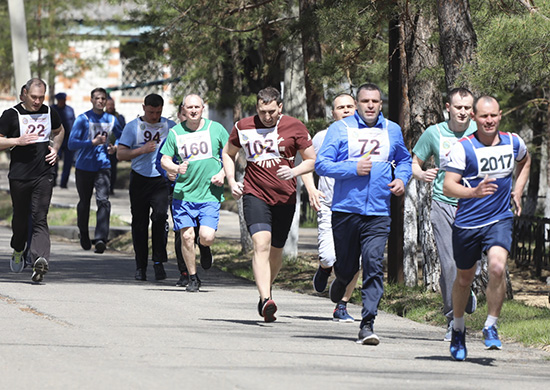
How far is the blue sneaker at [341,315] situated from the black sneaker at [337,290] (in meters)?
0.23

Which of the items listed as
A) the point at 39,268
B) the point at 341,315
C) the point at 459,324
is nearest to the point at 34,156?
the point at 39,268

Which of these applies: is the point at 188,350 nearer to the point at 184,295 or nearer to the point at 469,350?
the point at 469,350

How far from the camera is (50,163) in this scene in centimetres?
1248

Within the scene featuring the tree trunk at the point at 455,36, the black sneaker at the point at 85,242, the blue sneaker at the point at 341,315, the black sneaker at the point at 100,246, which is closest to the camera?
the blue sneaker at the point at 341,315

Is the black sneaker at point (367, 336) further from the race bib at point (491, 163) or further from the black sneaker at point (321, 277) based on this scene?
the black sneaker at point (321, 277)

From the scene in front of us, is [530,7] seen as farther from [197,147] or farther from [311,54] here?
[311,54]

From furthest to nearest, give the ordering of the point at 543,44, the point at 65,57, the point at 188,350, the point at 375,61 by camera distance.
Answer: the point at 65,57 < the point at 375,61 < the point at 543,44 < the point at 188,350

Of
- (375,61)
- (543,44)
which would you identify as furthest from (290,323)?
(375,61)

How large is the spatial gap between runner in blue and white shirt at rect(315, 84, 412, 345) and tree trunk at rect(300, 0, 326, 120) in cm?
448

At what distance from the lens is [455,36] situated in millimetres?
11391

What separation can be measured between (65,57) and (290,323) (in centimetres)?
2469

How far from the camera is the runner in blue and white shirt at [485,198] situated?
806 centimetres

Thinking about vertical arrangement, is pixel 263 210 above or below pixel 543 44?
below

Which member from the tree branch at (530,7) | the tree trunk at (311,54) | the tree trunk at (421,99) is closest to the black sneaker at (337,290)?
the tree trunk at (421,99)
